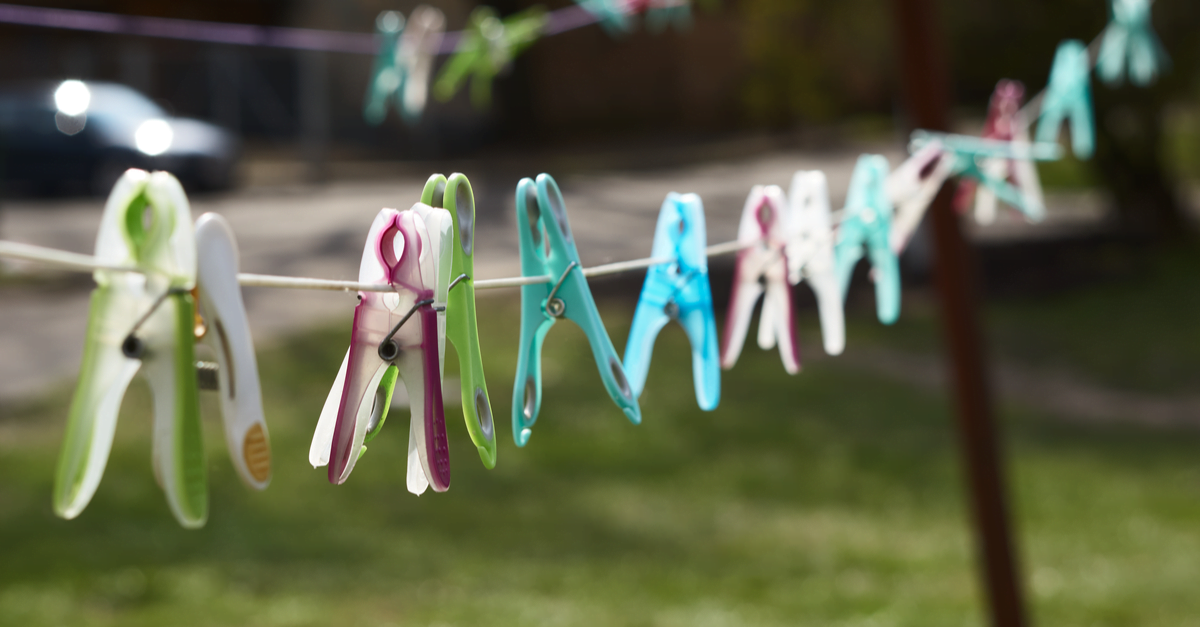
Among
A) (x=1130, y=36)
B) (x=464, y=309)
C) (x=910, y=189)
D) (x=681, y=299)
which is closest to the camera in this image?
(x=464, y=309)

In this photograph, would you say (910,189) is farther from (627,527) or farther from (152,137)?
(152,137)

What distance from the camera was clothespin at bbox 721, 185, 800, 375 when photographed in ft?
3.51

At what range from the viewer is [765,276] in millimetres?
1102

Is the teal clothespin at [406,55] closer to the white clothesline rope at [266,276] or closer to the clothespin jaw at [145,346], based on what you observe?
the white clothesline rope at [266,276]

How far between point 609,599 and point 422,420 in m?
2.72

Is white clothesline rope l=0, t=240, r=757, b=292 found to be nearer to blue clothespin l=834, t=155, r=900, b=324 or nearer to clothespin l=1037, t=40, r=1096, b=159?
blue clothespin l=834, t=155, r=900, b=324

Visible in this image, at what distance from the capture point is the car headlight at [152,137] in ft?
31.6

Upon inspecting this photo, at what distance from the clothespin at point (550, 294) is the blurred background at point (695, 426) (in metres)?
0.31

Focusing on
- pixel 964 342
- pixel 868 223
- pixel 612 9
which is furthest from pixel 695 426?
pixel 868 223

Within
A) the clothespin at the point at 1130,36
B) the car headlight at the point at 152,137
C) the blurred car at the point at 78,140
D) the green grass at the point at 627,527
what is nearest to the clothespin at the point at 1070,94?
the clothespin at the point at 1130,36

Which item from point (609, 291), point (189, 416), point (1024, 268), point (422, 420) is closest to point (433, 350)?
point (422, 420)

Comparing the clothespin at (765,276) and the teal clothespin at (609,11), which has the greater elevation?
the teal clothespin at (609,11)

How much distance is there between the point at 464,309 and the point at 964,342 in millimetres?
1439

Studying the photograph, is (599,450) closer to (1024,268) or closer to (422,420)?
(422,420)
